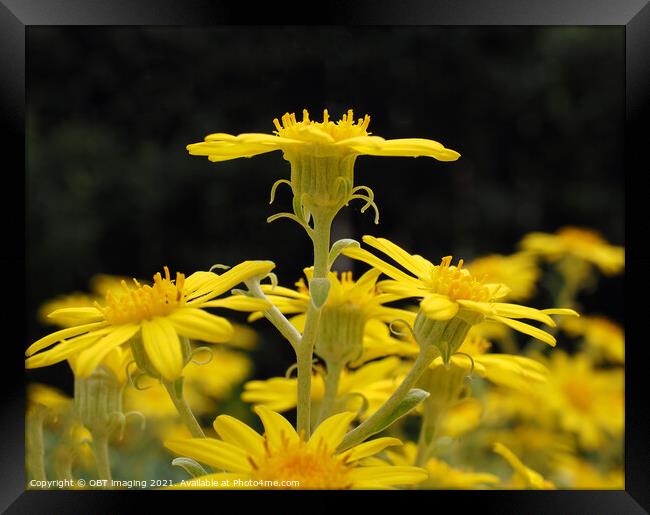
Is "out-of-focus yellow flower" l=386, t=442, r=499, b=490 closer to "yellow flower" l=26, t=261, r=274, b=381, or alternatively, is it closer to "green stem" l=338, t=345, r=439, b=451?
"green stem" l=338, t=345, r=439, b=451

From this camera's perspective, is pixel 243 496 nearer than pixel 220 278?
No

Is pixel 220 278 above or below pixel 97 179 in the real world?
below

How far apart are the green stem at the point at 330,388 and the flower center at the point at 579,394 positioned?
5.26 feet

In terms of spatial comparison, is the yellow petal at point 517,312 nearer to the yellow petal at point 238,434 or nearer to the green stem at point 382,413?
the green stem at point 382,413

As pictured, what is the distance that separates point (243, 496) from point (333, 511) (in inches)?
5.6

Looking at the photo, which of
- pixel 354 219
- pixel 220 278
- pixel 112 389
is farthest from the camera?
pixel 354 219

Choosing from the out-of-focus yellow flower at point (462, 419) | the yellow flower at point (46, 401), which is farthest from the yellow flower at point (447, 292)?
the out-of-focus yellow flower at point (462, 419)

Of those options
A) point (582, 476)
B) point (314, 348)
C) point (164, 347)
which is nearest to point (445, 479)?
point (314, 348)

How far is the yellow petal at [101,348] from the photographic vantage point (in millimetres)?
833

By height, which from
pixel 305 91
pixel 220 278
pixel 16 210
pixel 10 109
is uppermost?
pixel 305 91

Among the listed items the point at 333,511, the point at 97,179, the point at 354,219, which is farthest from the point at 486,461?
the point at 97,179

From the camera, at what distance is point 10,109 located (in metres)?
1.27

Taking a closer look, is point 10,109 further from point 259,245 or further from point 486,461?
point 259,245

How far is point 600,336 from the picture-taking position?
2793 mm
